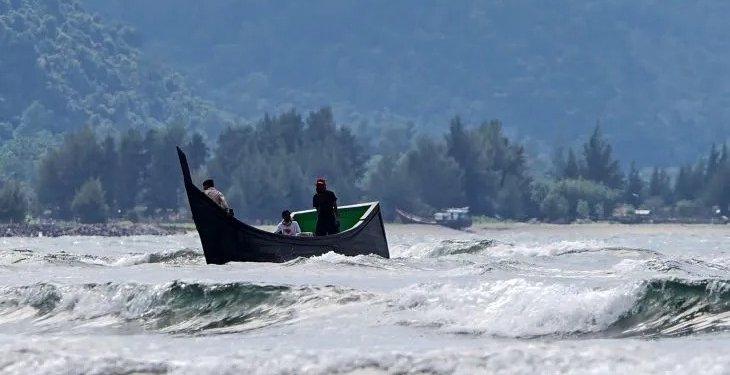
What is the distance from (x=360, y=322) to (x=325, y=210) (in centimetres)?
1620

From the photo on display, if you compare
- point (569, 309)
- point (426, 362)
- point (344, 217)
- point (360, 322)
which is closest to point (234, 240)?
point (344, 217)

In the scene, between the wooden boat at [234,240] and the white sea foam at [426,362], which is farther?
the wooden boat at [234,240]

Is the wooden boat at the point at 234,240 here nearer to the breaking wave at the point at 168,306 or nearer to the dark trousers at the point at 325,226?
the dark trousers at the point at 325,226

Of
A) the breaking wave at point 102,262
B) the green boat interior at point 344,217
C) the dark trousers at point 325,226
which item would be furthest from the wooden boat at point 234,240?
the green boat interior at point 344,217

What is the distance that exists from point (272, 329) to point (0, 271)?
58.5ft

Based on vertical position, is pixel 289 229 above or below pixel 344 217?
below

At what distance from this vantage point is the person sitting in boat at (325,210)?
4622cm

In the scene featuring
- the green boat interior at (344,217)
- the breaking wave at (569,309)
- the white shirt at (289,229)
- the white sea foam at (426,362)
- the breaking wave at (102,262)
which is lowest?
the white sea foam at (426,362)

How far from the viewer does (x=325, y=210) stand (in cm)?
4659

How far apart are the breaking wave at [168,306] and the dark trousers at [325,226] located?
10824 mm

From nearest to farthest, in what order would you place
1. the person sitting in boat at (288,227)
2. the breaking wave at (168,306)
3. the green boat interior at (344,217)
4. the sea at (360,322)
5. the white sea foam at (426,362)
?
the white sea foam at (426,362) < the sea at (360,322) < the breaking wave at (168,306) < the person sitting in boat at (288,227) < the green boat interior at (344,217)

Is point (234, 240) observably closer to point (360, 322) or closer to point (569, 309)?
point (360, 322)

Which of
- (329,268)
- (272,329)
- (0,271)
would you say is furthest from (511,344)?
(0,271)

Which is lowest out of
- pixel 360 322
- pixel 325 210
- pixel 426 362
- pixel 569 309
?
pixel 426 362
